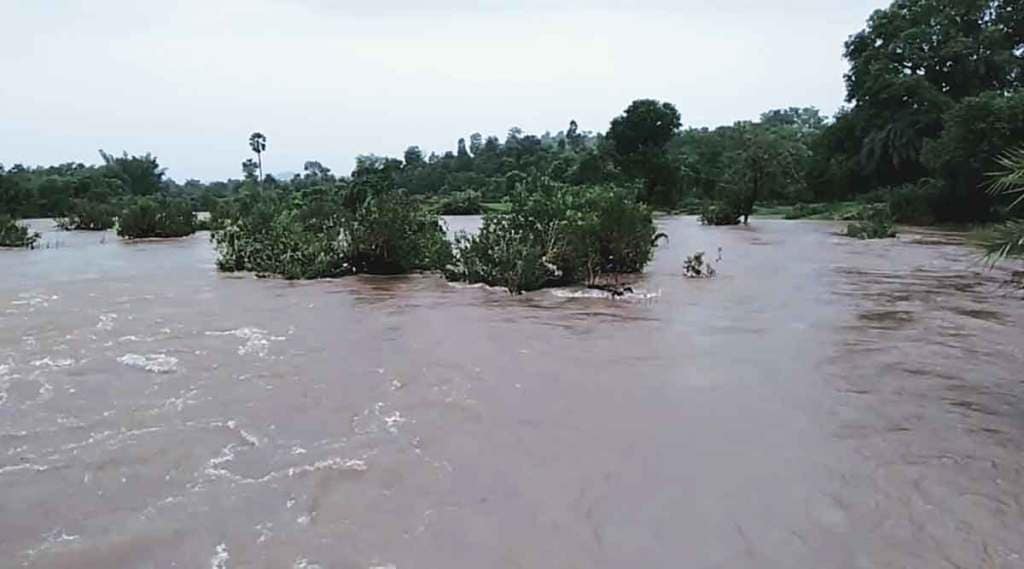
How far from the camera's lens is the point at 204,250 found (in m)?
20.9

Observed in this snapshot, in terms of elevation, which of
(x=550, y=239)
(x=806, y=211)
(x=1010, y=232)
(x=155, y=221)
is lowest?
(x=806, y=211)

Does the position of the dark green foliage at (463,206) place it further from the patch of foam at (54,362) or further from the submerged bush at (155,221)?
the patch of foam at (54,362)

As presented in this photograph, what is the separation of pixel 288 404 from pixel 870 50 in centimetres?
3555


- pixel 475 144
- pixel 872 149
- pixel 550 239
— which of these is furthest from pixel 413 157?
pixel 550 239

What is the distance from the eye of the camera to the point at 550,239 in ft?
40.7

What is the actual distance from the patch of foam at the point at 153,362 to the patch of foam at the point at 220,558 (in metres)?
3.82

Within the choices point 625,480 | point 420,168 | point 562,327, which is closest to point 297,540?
point 625,480

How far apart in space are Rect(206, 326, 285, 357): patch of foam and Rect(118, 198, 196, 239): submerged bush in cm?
1854

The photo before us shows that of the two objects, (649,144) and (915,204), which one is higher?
(649,144)

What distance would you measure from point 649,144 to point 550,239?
109 feet

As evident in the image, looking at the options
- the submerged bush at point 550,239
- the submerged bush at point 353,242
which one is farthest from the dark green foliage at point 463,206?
the submerged bush at point 550,239

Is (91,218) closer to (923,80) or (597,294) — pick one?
(597,294)

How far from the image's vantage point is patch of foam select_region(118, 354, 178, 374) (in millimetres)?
6980

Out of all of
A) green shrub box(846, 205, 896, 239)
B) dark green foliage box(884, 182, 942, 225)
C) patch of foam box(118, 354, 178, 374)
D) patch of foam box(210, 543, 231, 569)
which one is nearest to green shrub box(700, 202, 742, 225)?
dark green foliage box(884, 182, 942, 225)
